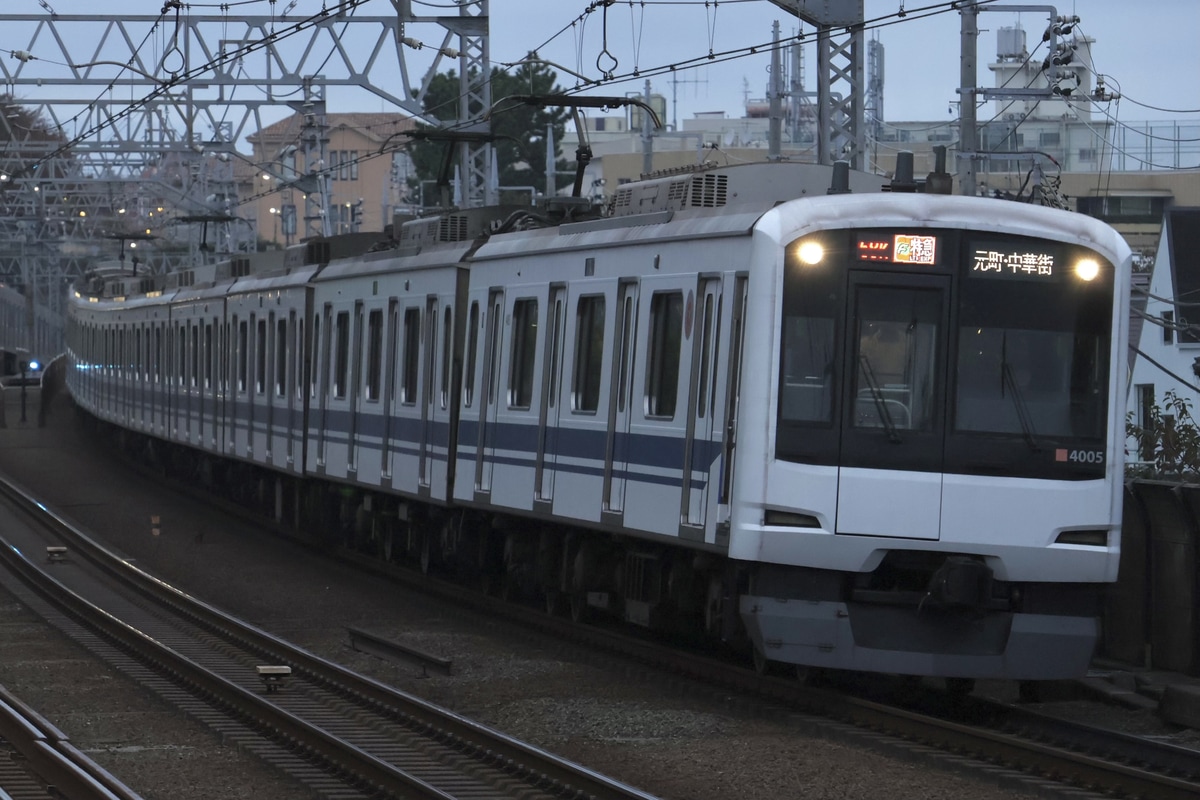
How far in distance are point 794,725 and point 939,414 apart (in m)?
1.78

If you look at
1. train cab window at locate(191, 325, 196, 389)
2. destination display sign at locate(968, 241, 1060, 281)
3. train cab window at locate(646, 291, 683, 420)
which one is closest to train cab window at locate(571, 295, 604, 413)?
train cab window at locate(646, 291, 683, 420)

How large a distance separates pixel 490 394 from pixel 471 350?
2.06 feet

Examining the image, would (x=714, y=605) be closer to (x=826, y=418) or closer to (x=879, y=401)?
(x=826, y=418)

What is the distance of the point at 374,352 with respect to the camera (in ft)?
58.8

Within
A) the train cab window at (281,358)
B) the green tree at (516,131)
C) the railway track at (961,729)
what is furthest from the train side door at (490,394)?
the green tree at (516,131)

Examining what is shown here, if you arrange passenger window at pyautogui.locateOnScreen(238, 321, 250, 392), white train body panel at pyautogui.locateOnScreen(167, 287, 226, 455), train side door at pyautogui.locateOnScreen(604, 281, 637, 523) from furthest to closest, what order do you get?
white train body panel at pyautogui.locateOnScreen(167, 287, 226, 455) < passenger window at pyautogui.locateOnScreen(238, 321, 250, 392) < train side door at pyautogui.locateOnScreen(604, 281, 637, 523)

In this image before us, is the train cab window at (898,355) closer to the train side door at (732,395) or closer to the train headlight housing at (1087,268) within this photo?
the train side door at (732,395)

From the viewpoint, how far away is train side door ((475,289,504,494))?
14.6m

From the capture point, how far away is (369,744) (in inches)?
388

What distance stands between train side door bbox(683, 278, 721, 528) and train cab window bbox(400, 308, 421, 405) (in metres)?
5.68

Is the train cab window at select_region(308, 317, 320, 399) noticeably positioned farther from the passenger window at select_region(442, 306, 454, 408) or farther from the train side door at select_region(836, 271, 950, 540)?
the train side door at select_region(836, 271, 950, 540)

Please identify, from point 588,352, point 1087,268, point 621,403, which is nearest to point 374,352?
point 588,352

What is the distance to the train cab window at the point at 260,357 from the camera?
73.7 feet

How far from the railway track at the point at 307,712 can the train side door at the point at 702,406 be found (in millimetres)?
1894
